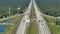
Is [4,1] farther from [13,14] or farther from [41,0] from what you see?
[13,14]

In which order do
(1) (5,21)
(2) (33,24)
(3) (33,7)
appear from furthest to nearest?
(3) (33,7), (1) (5,21), (2) (33,24)

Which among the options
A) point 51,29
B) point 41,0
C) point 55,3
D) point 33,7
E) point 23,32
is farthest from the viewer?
point 41,0

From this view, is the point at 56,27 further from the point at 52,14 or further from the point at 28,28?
the point at 52,14

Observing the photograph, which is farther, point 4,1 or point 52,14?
point 4,1

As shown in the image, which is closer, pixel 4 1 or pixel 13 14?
pixel 13 14

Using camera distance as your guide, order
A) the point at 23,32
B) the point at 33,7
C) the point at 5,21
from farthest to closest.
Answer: the point at 33,7 → the point at 5,21 → the point at 23,32

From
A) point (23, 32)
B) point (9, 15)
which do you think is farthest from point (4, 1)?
point (23, 32)

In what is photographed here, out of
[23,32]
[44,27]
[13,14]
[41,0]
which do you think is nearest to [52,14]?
[13,14]

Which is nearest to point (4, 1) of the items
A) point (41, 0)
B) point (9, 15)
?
point (41, 0)

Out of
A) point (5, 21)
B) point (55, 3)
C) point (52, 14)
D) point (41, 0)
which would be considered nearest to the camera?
point (5, 21)
